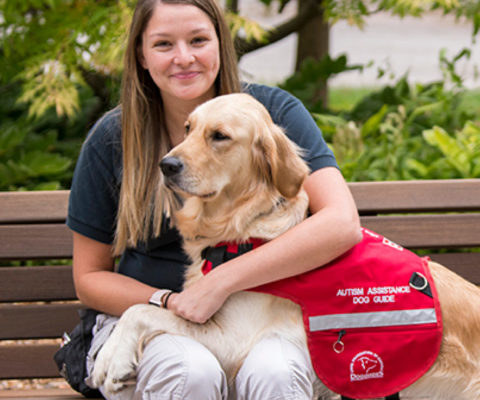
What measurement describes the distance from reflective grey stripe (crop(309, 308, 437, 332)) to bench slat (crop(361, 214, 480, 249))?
0.81 metres

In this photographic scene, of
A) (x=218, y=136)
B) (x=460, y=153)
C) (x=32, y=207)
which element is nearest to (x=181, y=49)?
(x=218, y=136)

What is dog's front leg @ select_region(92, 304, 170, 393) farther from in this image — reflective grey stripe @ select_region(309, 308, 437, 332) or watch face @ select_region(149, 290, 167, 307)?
reflective grey stripe @ select_region(309, 308, 437, 332)

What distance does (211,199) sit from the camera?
7.23ft

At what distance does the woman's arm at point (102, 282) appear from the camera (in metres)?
2.31

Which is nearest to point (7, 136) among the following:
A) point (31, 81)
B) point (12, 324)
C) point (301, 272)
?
point (31, 81)

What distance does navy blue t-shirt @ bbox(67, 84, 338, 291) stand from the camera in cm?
243

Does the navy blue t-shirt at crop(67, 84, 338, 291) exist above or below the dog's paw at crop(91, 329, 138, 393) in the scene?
above

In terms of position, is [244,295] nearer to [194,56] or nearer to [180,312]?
[180,312]

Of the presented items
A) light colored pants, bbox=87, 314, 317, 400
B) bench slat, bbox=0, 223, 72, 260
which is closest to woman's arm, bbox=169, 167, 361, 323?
light colored pants, bbox=87, 314, 317, 400

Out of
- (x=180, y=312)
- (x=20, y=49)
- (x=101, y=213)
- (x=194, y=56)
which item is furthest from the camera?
(x=20, y=49)

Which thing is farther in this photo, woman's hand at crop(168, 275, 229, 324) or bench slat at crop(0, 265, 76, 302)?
bench slat at crop(0, 265, 76, 302)

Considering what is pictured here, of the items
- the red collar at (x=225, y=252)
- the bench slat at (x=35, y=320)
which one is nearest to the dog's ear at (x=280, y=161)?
the red collar at (x=225, y=252)

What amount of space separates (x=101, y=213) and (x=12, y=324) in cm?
78

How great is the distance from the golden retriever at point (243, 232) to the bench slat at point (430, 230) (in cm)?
60
